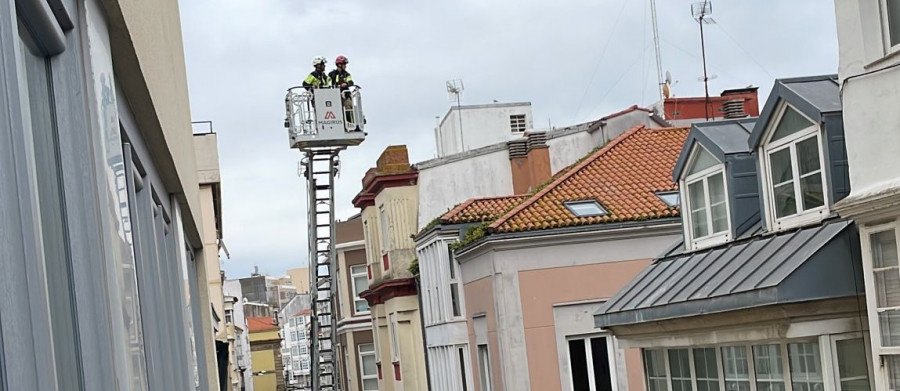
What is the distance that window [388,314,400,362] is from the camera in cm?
4203

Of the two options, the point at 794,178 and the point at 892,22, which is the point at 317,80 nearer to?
the point at 794,178

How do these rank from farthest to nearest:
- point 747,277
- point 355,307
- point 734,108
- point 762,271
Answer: point 355,307
point 734,108
point 747,277
point 762,271

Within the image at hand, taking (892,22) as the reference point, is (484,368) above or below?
below

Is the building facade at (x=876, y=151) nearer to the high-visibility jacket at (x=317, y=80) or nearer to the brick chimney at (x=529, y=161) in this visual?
the brick chimney at (x=529, y=161)

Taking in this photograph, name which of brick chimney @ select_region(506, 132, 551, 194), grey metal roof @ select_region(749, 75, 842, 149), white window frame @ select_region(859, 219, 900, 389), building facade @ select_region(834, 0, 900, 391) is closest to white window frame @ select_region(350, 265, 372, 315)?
brick chimney @ select_region(506, 132, 551, 194)

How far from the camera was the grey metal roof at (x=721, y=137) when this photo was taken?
17875 millimetres

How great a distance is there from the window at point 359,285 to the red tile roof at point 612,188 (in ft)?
66.4

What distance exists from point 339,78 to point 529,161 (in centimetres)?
613

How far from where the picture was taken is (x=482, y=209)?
3312 cm

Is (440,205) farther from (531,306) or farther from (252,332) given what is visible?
(252,332)

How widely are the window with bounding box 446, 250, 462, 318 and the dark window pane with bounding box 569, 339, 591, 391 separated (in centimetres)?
501

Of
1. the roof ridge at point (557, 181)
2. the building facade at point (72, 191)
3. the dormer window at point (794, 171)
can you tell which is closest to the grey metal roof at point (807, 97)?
the dormer window at point (794, 171)

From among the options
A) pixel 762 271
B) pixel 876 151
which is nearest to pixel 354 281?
pixel 762 271

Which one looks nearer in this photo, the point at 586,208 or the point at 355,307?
the point at 586,208
